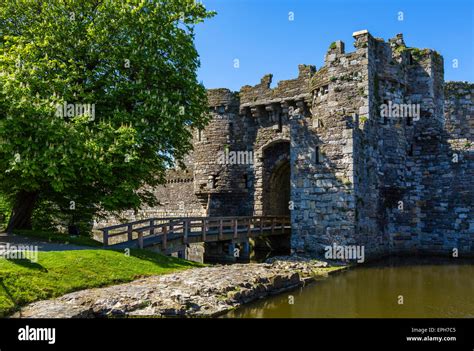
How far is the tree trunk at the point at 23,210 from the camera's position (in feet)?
52.7

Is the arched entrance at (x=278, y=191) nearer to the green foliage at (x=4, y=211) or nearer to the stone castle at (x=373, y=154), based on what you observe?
the stone castle at (x=373, y=154)

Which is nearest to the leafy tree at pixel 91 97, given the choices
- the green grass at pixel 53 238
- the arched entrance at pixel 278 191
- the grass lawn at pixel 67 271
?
the green grass at pixel 53 238

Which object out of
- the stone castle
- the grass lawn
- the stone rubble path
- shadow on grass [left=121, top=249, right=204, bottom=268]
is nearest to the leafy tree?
shadow on grass [left=121, top=249, right=204, bottom=268]

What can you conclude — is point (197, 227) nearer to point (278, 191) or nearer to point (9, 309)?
point (278, 191)

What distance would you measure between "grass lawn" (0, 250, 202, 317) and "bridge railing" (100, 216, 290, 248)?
121 cm

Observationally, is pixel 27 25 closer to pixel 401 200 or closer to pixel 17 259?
pixel 17 259

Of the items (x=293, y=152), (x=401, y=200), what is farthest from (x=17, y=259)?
(x=401, y=200)

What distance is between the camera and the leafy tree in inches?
527

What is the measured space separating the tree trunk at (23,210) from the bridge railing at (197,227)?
124 inches

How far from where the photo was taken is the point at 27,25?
16234 millimetres

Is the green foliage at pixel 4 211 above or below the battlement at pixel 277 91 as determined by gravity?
below

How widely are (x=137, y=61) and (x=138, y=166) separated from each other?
4.21m

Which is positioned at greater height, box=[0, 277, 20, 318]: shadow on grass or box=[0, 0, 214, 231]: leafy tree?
box=[0, 0, 214, 231]: leafy tree

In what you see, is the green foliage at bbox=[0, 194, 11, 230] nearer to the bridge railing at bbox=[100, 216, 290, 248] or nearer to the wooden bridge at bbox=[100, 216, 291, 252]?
the bridge railing at bbox=[100, 216, 290, 248]
